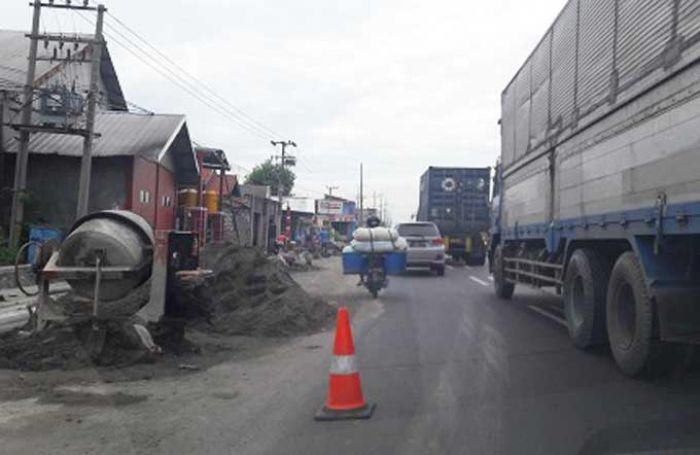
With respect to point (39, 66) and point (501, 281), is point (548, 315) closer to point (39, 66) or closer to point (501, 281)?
point (501, 281)

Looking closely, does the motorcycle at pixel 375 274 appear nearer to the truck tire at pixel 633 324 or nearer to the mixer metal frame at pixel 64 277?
the mixer metal frame at pixel 64 277

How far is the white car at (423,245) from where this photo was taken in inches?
951

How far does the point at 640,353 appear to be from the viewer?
709 cm

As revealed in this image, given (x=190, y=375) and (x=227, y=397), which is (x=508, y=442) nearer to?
(x=227, y=397)

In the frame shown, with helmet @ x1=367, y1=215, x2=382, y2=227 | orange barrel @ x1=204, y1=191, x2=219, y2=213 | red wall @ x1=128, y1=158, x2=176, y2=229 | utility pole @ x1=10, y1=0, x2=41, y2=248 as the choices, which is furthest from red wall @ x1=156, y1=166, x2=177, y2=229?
helmet @ x1=367, y1=215, x2=382, y2=227

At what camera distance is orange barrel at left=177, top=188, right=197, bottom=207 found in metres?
31.8

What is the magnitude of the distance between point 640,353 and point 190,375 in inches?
186

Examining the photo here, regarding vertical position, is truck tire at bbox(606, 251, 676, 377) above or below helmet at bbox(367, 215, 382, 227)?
below

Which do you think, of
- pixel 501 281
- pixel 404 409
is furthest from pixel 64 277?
pixel 501 281

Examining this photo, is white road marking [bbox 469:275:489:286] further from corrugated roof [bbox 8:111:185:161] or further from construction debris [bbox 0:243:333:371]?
corrugated roof [bbox 8:111:185:161]

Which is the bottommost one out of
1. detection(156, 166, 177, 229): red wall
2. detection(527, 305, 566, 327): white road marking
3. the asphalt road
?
the asphalt road

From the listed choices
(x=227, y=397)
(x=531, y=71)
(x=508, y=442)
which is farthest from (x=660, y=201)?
(x=531, y=71)

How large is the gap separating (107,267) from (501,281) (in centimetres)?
966

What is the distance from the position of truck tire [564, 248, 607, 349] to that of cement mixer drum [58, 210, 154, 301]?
5578mm
